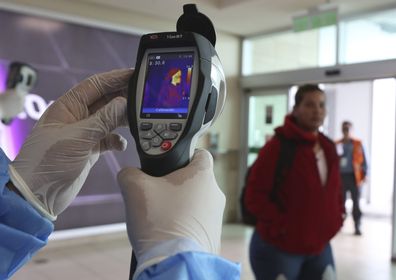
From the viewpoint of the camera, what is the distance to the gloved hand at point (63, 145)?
808 mm

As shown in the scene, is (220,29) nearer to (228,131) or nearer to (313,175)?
(228,131)

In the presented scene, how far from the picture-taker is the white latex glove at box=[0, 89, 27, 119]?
4.11 metres

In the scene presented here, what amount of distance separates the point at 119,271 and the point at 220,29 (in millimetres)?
3419

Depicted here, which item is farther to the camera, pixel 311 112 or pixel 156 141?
pixel 311 112

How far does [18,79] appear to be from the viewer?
4.14 metres

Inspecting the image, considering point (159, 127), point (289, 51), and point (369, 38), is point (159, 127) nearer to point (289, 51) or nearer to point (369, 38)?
point (369, 38)

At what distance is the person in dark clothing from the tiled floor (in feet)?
1.25

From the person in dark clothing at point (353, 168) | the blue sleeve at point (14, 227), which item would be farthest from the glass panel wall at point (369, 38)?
the blue sleeve at point (14, 227)

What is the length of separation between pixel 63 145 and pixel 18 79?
3697 mm

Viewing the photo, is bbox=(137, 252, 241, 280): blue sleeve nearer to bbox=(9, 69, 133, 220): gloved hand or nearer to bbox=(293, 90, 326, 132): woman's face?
bbox=(9, 69, 133, 220): gloved hand

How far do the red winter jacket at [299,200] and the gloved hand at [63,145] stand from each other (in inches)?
42.3

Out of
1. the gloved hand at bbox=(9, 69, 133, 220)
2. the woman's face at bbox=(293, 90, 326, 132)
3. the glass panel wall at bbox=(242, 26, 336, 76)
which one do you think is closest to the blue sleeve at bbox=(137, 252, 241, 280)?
the gloved hand at bbox=(9, 69, 133, 220)

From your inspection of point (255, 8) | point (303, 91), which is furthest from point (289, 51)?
point (303, 91)

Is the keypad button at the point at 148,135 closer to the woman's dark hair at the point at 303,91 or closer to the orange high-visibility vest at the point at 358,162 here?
the woman's dark hair at the point at 303,91
